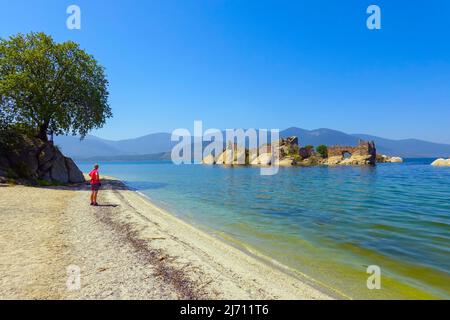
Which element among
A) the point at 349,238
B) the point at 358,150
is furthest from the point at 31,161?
the point at 358,150

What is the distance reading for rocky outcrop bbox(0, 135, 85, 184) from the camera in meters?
36.9

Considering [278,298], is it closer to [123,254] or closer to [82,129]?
[123,254]

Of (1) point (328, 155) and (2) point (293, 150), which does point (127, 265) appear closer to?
(2) point (293, 150)

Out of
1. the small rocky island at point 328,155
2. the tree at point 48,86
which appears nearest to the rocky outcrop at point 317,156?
the small rocky island at point 328,155

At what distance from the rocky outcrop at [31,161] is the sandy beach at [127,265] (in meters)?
24.2

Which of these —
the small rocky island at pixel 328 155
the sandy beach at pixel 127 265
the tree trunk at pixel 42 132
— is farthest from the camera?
the small rocky island at pixel 328 155

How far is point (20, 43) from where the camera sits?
39.5 metres

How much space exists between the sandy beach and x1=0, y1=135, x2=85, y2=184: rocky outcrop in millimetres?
24171

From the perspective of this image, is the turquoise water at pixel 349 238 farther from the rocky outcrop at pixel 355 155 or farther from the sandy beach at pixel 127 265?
the rocky outcrop at pixel 355 155

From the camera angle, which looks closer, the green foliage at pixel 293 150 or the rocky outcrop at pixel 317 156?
the rocky outcrop at pixel 317 156

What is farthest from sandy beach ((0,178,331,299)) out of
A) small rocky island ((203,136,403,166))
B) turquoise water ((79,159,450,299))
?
small rocky island ((203,136,403,166))

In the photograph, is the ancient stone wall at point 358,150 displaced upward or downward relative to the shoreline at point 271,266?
upward

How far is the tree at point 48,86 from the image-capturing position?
1495 inches
